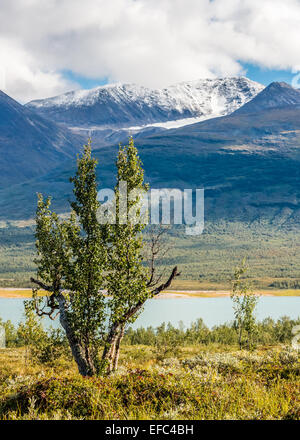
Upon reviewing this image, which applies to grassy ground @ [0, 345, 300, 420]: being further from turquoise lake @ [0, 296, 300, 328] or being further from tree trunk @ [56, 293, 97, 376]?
turquoise lake @ [0, 296, 300, 328]

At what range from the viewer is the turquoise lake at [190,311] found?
14625 cm

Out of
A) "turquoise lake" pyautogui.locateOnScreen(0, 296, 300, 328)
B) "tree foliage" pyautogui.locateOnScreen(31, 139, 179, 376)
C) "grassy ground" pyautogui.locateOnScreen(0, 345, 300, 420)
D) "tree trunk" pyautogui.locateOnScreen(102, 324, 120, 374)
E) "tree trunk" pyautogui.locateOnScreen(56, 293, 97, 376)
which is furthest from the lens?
"turquoise lake" pyautogui.locateOnScreen(0, 296, 300, 328)

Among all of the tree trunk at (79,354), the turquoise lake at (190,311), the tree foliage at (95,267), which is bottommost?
the turquoise lake at (190,311)

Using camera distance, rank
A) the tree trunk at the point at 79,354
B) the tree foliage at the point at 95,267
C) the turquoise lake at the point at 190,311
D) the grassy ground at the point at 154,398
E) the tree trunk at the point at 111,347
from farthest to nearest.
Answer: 1. the turquoise lake at the point at 190,311
2. the tree foliage at the point at 95,267
3. the tree trunk at the point at 111,347
4. the tree trunk at the point at 79,354
5. the grassy ground at the point at 154,398

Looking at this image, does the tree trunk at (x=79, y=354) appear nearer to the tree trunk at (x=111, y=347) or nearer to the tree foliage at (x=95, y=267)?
the tree foliage at (x=95, y=267)

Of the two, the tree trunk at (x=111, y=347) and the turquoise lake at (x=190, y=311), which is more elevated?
the tree trunk at (x=111, y=347)

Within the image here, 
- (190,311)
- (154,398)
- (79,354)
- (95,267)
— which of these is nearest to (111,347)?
(79,354)

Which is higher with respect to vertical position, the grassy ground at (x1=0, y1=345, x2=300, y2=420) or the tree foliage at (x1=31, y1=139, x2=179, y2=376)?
the tree foliage at (x1=31, y1=139, x2=179, y2=376)

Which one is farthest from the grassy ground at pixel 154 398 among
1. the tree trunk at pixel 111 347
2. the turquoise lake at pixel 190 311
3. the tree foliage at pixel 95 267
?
the turquoise lake at pixel 190 311

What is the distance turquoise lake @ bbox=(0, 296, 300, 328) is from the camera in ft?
480

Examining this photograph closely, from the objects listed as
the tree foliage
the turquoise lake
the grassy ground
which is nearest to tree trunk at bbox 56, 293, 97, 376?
the tree foliage
